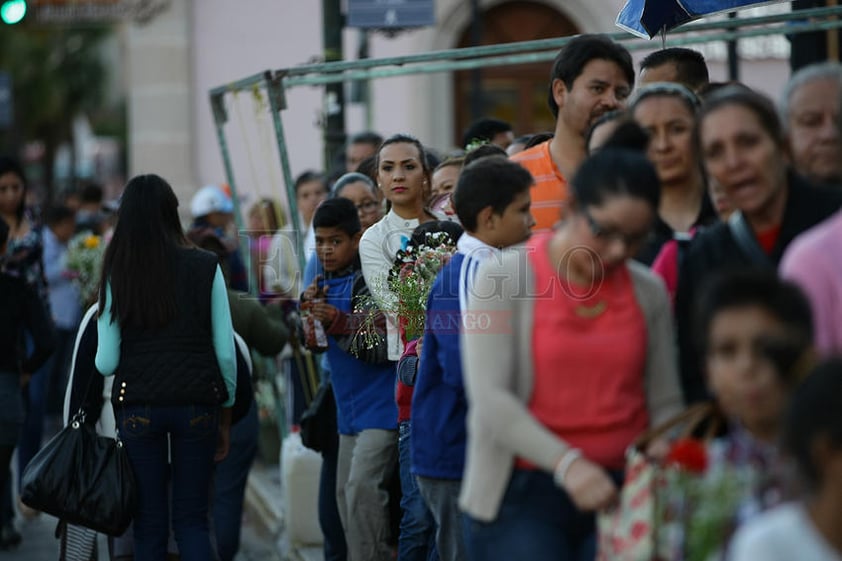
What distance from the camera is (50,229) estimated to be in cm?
1501

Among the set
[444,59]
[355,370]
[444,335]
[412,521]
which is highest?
[444,59]

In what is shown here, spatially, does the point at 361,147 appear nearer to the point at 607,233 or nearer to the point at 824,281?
the point at 607,233

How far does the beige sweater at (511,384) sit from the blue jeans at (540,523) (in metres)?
0.04

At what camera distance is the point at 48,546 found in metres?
9.55

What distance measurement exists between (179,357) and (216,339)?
0.20 metres

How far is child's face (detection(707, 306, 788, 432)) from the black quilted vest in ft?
11.6

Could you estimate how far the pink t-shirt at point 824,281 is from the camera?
3502 mm

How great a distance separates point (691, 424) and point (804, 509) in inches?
24.0

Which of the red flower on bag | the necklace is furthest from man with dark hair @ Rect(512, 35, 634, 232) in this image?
the red flower on bag

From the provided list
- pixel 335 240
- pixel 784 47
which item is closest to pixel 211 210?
pixel 335 240

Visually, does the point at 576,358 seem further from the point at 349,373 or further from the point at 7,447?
the point at 7,447

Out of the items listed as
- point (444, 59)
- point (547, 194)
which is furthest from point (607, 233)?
point (444, 59)

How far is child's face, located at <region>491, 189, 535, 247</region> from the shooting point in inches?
203

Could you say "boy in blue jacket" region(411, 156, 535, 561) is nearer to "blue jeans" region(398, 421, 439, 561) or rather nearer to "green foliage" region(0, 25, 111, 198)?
"blue jeans" region(398, 421, 439, 561)
